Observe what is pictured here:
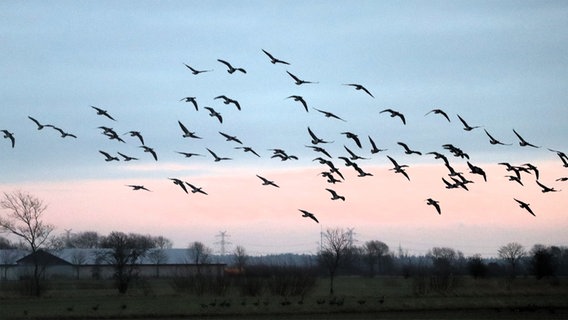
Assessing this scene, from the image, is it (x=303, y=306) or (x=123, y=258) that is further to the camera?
(x=123, y=258)

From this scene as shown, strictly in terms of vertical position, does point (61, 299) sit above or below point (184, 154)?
below

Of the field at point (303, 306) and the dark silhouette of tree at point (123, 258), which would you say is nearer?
the field at point (303, 306)

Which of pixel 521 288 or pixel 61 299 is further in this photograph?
pixel 521 288

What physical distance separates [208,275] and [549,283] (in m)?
38.9

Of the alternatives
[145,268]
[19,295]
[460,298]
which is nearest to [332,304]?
[460,298]

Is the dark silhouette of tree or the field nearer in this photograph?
the field

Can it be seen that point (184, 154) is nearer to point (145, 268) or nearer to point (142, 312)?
point (142, 312)

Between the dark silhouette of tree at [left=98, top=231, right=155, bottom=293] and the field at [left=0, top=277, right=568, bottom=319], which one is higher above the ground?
the dark silhouette of tree at [left=98, top=231, right=155, bottom=293]

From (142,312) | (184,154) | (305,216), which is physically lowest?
(142,312)

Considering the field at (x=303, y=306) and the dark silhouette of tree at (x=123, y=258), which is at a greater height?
the dark silhouette of tree at (x=123, y=258)

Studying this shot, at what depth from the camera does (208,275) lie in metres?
77.3

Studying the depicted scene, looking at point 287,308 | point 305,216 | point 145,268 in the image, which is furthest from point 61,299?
point 145,268

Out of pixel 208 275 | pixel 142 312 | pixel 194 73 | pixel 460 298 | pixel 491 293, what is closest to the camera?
pixel 194 73

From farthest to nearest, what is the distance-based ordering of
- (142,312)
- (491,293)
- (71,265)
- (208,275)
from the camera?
(71,265) → (208,275) → (491,293) → (142,312)
